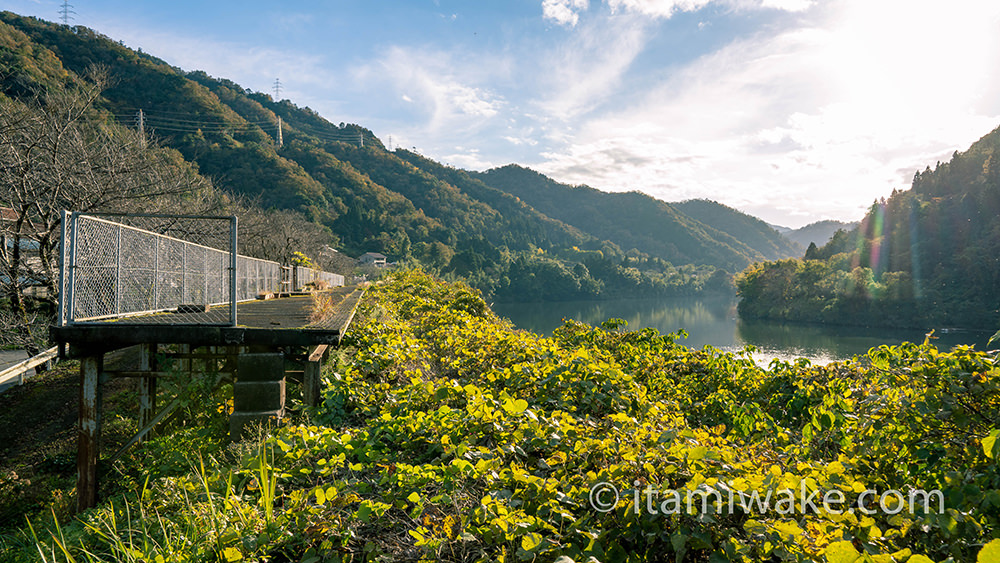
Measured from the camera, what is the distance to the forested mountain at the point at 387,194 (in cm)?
5497

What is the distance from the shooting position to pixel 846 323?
55594mm

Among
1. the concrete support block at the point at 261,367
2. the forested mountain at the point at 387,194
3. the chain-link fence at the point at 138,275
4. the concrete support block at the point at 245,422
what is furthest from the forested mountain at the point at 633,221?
the concrete support block at the point at 245,422

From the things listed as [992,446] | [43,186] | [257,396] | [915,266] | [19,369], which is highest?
[915,266]

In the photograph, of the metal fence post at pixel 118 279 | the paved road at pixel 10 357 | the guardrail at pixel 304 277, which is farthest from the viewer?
the guardrail at pixel 304 277

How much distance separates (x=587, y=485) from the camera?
7.84ft

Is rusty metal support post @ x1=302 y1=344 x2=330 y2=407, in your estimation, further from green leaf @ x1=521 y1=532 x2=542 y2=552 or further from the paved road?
the paved road

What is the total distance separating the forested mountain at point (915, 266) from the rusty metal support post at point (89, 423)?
211 feet

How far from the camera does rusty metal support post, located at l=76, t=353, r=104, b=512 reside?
5246 millimetres

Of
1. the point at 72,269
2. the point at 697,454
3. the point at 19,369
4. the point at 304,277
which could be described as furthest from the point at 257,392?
the point at 304,277

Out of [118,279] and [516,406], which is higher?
[118,279]

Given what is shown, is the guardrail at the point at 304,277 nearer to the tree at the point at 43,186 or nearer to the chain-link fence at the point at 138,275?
the tree at the point at 43,186

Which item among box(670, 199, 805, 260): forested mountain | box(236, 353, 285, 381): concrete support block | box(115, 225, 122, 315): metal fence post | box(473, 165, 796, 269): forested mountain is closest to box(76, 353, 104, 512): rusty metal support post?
Result: box(115, 225, 122, 315): metal fence post

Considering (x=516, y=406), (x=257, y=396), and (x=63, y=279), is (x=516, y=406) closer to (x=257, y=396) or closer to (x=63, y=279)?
(x=257, y=396)

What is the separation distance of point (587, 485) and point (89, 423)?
5.76m
